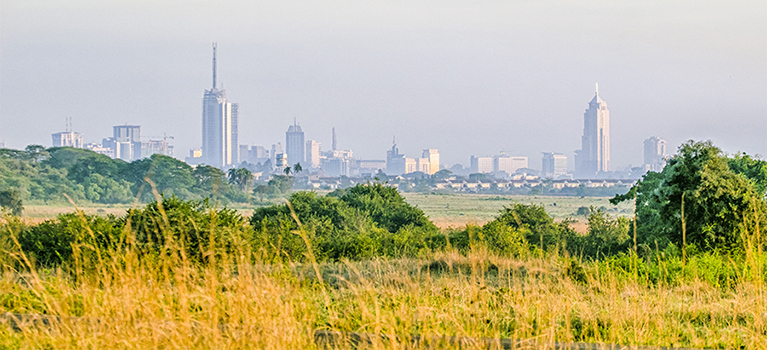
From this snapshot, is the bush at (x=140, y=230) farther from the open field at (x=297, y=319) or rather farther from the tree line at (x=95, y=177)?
the tree line at (x=95, y=177)

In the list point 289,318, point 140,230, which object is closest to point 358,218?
point 140,230

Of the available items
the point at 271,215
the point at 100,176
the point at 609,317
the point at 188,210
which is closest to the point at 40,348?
the point at 609,317

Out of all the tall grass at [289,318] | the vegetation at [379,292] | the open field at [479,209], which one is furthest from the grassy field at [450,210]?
the tall grass at [289,318]

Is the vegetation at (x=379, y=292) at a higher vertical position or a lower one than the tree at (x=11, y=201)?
higher

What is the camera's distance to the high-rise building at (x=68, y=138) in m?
179

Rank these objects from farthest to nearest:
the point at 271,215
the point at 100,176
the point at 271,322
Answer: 1. the point at 100,176
2. the point at 271,215
3. the point at 271,322

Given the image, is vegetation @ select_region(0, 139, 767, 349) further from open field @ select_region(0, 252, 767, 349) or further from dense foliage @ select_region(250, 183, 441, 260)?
dense foliage @ select_region(250, 183, 441, 260)

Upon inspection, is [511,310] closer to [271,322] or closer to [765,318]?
[765,318]

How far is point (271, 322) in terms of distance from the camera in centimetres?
464

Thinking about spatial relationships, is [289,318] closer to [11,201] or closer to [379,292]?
[379,292]

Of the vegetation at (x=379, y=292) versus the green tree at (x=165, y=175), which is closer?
the vegetation at (x=379, y=292)

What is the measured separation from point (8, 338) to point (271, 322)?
2173mm

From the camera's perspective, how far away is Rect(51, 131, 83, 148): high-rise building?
589ft

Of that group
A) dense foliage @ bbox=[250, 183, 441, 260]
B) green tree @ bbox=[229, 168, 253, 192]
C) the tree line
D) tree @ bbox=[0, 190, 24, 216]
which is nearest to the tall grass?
dense foliage @ bbox=[250, 183, 441, 260]
